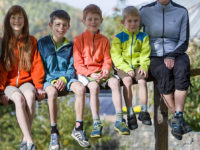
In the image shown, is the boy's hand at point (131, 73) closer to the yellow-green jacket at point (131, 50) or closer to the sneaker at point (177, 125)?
the yellow-green jacket at point (131, 50)

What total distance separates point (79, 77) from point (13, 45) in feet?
2.28

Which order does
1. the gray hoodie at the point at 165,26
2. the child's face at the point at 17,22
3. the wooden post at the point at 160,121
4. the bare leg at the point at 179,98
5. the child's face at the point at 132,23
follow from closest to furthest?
the child's face at the point at 17,22 → the bare leg at the point at 179,98 → the child's face at the point at 132,23 → the gray hoodie at the point at 165,26 → the wooden post at the point at 160,121

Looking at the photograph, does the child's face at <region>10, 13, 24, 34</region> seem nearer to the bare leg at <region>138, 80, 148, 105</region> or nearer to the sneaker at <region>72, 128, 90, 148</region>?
the sneaker at <region>72, 128, 90, 148</region>

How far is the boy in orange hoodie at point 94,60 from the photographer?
Result: 3.46 m

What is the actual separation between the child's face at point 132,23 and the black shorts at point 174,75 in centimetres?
44

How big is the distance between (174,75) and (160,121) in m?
0.84

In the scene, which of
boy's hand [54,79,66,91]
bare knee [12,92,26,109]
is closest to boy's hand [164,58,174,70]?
boy's hand [54,79,66,91]

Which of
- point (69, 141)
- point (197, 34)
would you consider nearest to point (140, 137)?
point (69, 141)

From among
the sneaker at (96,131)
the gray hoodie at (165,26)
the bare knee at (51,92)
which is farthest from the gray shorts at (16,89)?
the gray hoodie at (165,26)

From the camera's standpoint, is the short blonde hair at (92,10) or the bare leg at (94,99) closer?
the bare leg at (94,99)

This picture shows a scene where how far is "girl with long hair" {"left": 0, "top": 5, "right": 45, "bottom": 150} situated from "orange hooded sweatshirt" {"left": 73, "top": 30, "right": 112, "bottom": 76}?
0.37 meters

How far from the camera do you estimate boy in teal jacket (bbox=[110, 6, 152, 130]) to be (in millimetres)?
3572

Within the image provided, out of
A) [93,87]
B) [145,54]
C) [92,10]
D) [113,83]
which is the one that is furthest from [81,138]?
[92,10]

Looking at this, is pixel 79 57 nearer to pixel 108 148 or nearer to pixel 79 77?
pixel 79 77
